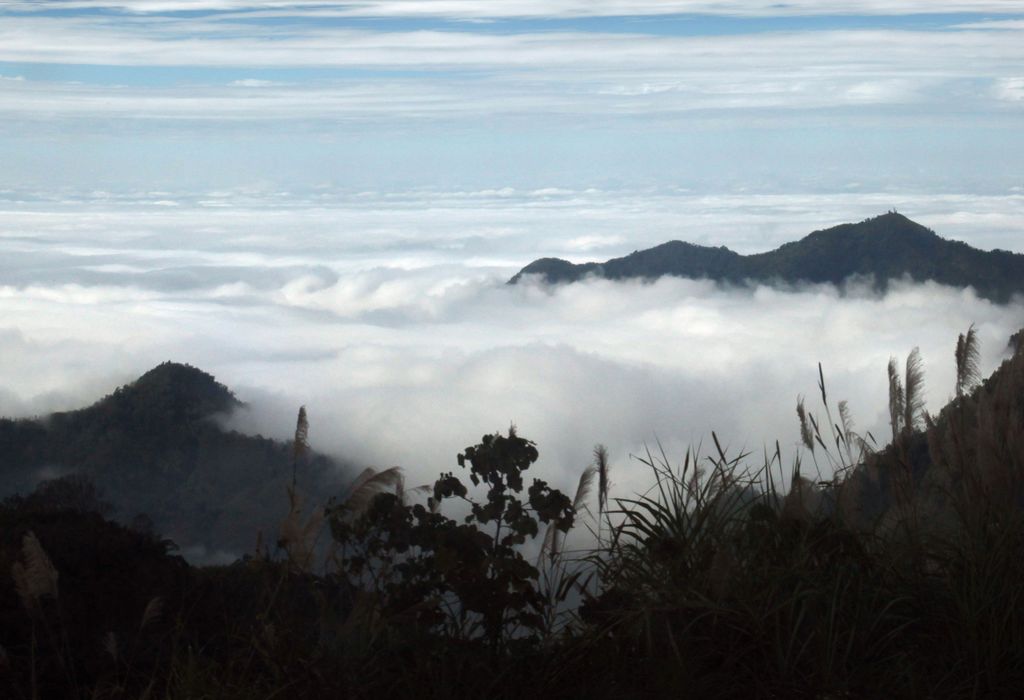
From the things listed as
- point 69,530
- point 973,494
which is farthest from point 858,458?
point 69,530

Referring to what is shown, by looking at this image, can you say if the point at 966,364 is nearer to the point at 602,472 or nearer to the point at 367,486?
the point at 602,472

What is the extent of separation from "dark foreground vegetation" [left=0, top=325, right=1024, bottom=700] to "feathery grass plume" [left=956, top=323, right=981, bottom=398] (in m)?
0.27

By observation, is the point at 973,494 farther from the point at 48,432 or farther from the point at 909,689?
the point at 48,432

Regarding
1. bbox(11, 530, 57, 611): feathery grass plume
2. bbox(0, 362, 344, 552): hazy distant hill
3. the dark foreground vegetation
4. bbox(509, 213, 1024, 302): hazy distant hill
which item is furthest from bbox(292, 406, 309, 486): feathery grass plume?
bbox(509, 213, 1024, 302): hazy distant hill

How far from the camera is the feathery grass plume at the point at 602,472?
16.0 ft

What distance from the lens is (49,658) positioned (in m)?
4.85

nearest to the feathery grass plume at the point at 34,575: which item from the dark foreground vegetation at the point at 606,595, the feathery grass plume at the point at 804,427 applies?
the dark foreground vegetation at the point at 606,595

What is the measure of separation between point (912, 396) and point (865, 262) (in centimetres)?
13857

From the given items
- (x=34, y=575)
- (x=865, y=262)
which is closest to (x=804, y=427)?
(x=34, y=575)

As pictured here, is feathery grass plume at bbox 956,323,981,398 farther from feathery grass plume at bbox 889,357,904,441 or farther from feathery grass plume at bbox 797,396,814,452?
feathery grass plume at bbox 797,396,814,452

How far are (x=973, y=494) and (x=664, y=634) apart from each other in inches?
72.6

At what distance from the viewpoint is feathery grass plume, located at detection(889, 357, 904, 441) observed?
5668 mm

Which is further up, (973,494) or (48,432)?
(973,494)

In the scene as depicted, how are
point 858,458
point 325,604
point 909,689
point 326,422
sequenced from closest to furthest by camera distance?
point 909,689 < point 325,604 < point 858,458 < point 326,422
